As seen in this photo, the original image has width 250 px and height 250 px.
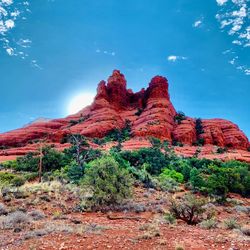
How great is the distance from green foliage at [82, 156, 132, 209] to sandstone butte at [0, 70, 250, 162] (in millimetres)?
38236

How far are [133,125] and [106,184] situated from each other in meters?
62.0

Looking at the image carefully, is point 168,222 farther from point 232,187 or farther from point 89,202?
point 232,187

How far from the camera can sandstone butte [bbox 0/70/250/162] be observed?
7150 cm

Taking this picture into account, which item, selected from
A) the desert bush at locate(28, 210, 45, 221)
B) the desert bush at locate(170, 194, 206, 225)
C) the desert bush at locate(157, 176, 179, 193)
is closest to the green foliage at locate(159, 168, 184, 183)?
the desert bush at locate(157, 176, 179, 193)

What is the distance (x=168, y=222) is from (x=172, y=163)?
2773 centimetres

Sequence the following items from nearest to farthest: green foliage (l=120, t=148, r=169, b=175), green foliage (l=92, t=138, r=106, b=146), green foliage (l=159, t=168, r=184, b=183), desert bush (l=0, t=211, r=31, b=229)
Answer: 1. desert bush (l=0, t=211, r=31, b=229)
2. green foliage (l=159, t=168, r=184, b=183)
3. green foliage (l=120, t=148, r=169, b=175)
4. green foliage (l=92, t=138, r=106, b=146)

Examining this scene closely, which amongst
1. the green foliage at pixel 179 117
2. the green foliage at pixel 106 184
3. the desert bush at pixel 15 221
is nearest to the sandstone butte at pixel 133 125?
the green foliage at pixel 179 117

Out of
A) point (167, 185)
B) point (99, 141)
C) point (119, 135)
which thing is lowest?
point (167, 185)

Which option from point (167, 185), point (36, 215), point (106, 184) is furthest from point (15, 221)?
point (167, 185)

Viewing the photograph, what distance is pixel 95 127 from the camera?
75.2m

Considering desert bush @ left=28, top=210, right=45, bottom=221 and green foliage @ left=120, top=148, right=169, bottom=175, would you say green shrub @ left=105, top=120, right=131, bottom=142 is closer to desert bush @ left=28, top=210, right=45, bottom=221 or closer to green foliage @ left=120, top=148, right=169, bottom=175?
green foliage @ left=120, top=148, right=169, bottom=175

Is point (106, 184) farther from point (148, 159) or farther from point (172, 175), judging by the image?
point (148, 159)

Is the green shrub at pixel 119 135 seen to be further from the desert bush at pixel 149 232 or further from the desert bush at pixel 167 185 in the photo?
the desert bush at pixel 149 232

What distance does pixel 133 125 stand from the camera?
265ft
